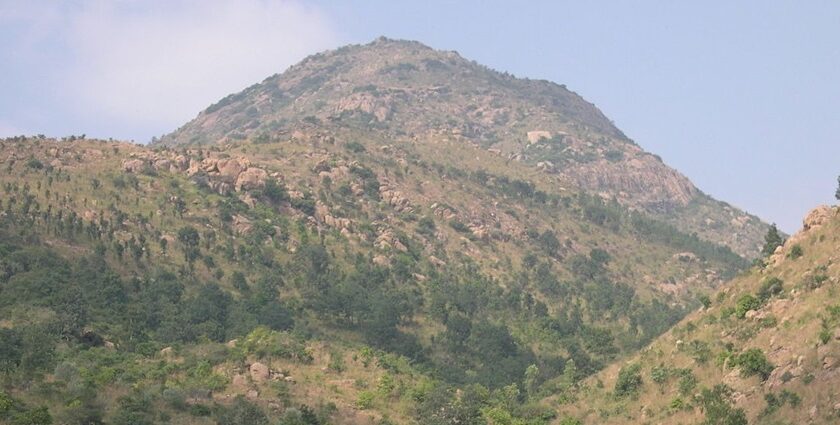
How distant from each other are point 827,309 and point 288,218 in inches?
2746

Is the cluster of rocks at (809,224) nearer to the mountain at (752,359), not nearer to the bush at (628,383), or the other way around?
the mountain at (752,359)

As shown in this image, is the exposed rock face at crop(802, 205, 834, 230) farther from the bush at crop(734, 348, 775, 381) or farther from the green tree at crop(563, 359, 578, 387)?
the green tree at crop(563, 359, 578, 387)

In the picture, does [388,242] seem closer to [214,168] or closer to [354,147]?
[214,168]

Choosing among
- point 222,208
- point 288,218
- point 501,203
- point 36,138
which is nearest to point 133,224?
point 222,208

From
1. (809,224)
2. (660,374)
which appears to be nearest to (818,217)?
(809,224)

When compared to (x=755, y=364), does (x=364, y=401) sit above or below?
below

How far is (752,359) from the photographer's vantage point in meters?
52.5

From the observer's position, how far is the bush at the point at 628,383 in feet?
203

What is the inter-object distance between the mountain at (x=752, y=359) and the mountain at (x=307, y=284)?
6.35m

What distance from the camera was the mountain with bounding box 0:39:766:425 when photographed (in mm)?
61750

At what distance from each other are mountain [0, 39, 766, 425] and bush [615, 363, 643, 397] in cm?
493

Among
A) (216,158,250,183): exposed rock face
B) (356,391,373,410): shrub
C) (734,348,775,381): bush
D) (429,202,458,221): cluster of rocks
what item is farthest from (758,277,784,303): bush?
(216,158,250,183): exposed rock face

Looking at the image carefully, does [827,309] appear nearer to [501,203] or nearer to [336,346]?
[336,346]

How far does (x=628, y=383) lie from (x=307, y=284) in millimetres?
40539
